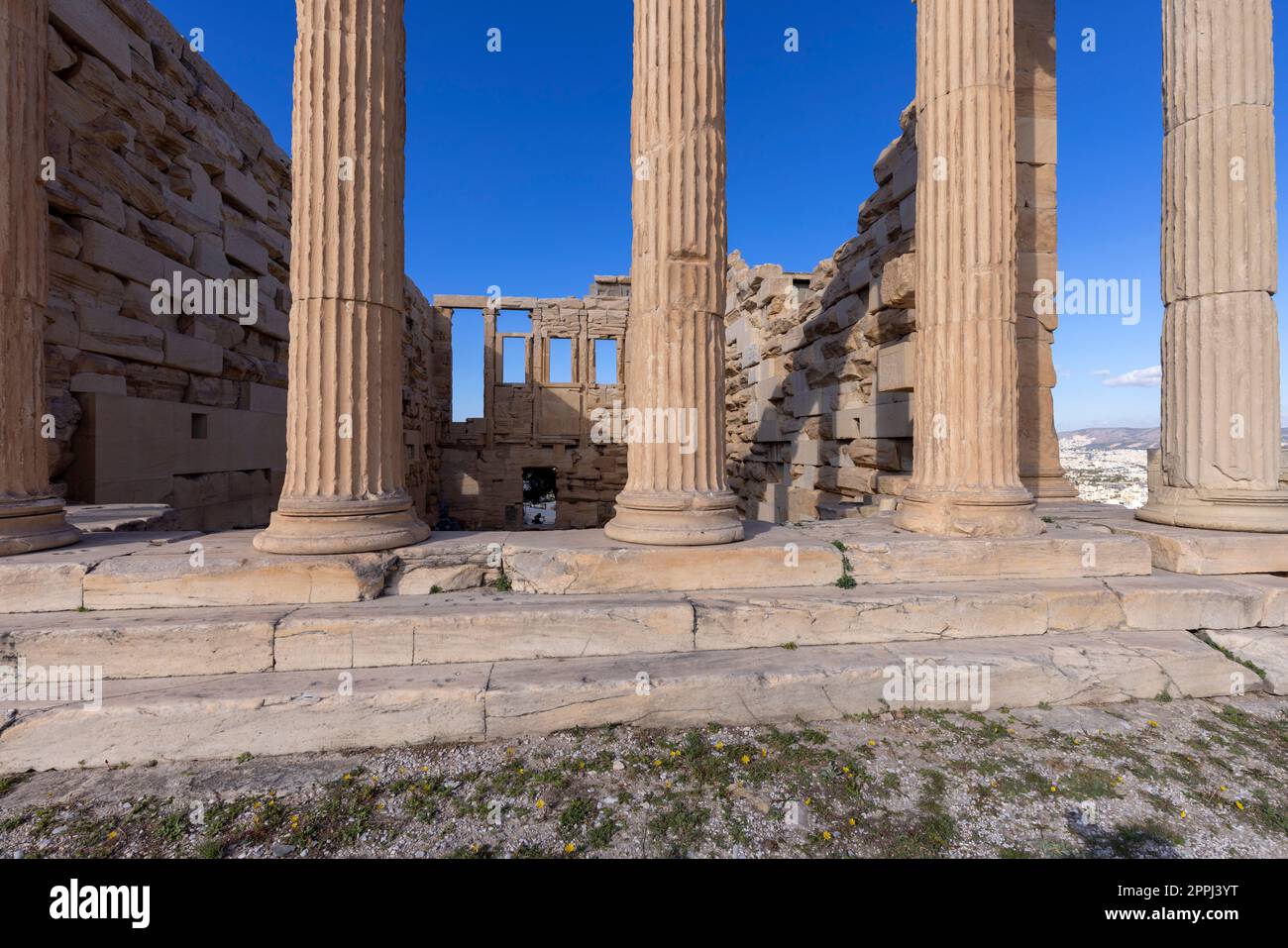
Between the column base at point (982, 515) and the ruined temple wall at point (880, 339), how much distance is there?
1697mm

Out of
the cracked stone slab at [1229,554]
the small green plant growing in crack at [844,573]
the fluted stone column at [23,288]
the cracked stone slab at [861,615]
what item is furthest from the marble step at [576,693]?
the fluted stone column at [23,288]

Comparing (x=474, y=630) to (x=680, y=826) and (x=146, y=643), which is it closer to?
(x=680, y=826)

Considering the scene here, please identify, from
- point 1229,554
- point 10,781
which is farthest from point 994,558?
point 10,781

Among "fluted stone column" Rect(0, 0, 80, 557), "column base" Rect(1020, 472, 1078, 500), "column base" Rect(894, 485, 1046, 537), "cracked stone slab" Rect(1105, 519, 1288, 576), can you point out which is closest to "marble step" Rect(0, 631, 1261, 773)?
"column base" Rect(894, 485, 1046, 537)

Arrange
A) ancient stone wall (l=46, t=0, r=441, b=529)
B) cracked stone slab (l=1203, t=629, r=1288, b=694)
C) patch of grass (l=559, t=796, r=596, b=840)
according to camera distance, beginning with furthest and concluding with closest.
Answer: ancient stone wall (l=46, t=0, r=441, b=529) < cracked stone slab (l=1203, t=629, r=1288, b=694) < patch of grass (l=559, t=796, r=596, b=840)

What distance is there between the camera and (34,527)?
428 cm

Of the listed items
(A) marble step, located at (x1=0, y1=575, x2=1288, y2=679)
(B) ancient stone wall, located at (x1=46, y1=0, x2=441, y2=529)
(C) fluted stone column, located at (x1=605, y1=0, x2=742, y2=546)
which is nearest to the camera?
(A) marble step, located at (x1=0, y1=575, x2=1288, y2=679)

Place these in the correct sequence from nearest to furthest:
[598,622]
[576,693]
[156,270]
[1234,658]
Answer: [576,693] → [598,622] → [1234,658] → [156,270]

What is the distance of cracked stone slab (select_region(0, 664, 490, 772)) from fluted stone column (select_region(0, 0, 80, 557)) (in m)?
2.00

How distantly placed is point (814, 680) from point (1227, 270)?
5.98 metres

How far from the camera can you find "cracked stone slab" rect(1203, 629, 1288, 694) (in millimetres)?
3963

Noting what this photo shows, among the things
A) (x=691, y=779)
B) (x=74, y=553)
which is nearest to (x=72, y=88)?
(x=74, y=553)

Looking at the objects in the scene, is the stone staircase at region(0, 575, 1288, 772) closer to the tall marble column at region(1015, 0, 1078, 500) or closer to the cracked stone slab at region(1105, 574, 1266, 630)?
the cracked stone slab at region(1105, 574, 1266, 630)

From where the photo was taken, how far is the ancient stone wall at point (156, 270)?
568cm
